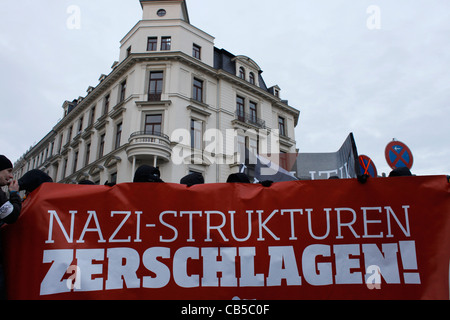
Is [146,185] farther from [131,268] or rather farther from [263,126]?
[263,126]

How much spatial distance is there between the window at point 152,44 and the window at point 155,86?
1.72 m

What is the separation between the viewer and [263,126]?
25219 millimetres

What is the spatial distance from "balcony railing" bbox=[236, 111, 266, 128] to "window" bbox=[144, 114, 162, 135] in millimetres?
5738

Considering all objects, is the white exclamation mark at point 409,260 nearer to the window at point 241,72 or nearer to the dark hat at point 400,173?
the dark hat at point 400,173

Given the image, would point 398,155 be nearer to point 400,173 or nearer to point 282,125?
point 400,173

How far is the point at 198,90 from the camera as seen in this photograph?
2250cm

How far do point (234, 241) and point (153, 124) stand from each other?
17942 mm

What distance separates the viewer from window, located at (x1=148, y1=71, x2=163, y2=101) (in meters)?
20.9

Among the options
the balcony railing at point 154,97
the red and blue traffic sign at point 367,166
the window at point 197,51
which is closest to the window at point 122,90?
the balcony railing at point 154,97

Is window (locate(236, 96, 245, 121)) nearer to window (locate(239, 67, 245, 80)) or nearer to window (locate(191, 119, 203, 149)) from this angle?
window (locate(239, 67, 245, 80))

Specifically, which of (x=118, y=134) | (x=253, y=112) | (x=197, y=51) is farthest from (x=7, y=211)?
(x=253, y=112)

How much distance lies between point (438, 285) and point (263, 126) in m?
22.6

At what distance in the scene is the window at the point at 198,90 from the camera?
72.9 ft

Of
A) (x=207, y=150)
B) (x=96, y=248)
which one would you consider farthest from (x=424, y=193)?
(x=207, y=150)
